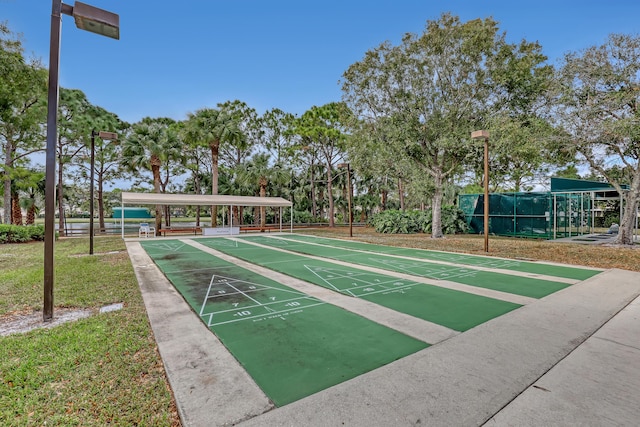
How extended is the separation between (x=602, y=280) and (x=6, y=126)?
79.7ft

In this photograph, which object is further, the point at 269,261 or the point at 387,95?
the point at 387,95

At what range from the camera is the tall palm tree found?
21266 mm

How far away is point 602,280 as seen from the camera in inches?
263

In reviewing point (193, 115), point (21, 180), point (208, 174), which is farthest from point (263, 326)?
point (208, 174)

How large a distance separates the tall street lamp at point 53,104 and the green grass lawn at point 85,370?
73 cm

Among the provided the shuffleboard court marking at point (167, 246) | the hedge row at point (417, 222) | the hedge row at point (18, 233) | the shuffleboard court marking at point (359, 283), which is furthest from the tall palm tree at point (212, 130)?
the shuffleboard court marking at point (359, 283)

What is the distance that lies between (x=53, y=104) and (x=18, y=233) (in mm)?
14790

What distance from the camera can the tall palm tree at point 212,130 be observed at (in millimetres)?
21266

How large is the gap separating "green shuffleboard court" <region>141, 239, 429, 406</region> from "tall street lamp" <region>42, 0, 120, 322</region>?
6.24 ft

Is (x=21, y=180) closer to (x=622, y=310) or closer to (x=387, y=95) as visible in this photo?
(x=387, y=95)

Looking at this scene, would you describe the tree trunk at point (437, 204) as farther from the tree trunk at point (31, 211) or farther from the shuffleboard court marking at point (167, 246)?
the tree trunk at point (31, 211)

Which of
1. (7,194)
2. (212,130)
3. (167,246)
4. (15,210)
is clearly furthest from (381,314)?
(15,210)

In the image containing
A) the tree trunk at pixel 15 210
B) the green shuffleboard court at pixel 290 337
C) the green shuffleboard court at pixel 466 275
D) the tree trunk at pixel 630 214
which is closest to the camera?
the green shuffleboard court at pixel 290 337

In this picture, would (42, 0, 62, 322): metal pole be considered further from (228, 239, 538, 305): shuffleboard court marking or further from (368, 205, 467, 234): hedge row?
(368, 205, 467, 234): hedge row
